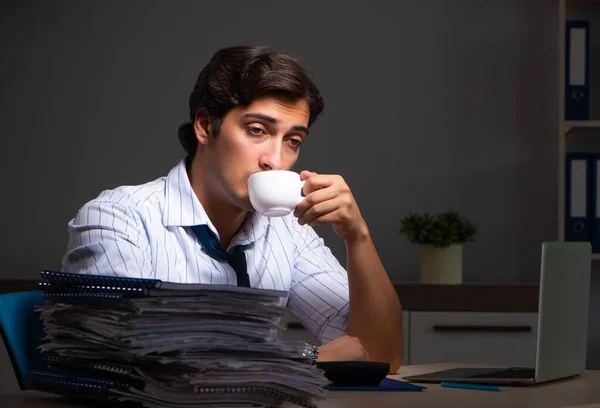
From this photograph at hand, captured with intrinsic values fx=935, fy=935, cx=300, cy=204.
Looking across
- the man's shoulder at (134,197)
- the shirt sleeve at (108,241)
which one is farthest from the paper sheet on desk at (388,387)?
the man's shoulder at (134,197)

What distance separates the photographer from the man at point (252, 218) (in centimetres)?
178

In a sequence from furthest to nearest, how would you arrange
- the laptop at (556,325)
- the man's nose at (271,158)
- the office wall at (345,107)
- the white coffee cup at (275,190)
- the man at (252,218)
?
the office wall at (345,107) < the man's nose at (271,158) < the man at (252,218) < the white coffee cup at (275,190) < the laptop at (556,325)

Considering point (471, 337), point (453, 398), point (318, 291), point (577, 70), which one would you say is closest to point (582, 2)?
point (577, 70)

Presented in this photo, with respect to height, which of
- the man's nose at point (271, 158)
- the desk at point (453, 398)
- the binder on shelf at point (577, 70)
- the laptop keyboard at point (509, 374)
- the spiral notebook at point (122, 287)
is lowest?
the desk at point (453, 398)

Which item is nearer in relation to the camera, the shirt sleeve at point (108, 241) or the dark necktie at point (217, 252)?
the shirt sleeve at point (108, 241)

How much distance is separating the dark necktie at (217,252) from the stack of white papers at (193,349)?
2.55 ft

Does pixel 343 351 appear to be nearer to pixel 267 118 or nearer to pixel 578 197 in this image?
pixel 267 118

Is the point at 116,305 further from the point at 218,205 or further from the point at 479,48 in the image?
the point at 479,48

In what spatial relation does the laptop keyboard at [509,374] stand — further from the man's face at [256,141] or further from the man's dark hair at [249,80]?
the man's dark hair at [249,80]

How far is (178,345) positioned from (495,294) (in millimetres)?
2282

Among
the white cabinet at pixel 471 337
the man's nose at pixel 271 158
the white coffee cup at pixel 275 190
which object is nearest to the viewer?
the white coffee cup at pixel 275 190

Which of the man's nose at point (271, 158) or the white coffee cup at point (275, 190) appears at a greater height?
the man's nose at point (271, 158)

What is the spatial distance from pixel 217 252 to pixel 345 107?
1886 mm

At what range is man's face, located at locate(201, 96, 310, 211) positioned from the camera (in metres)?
1.92
